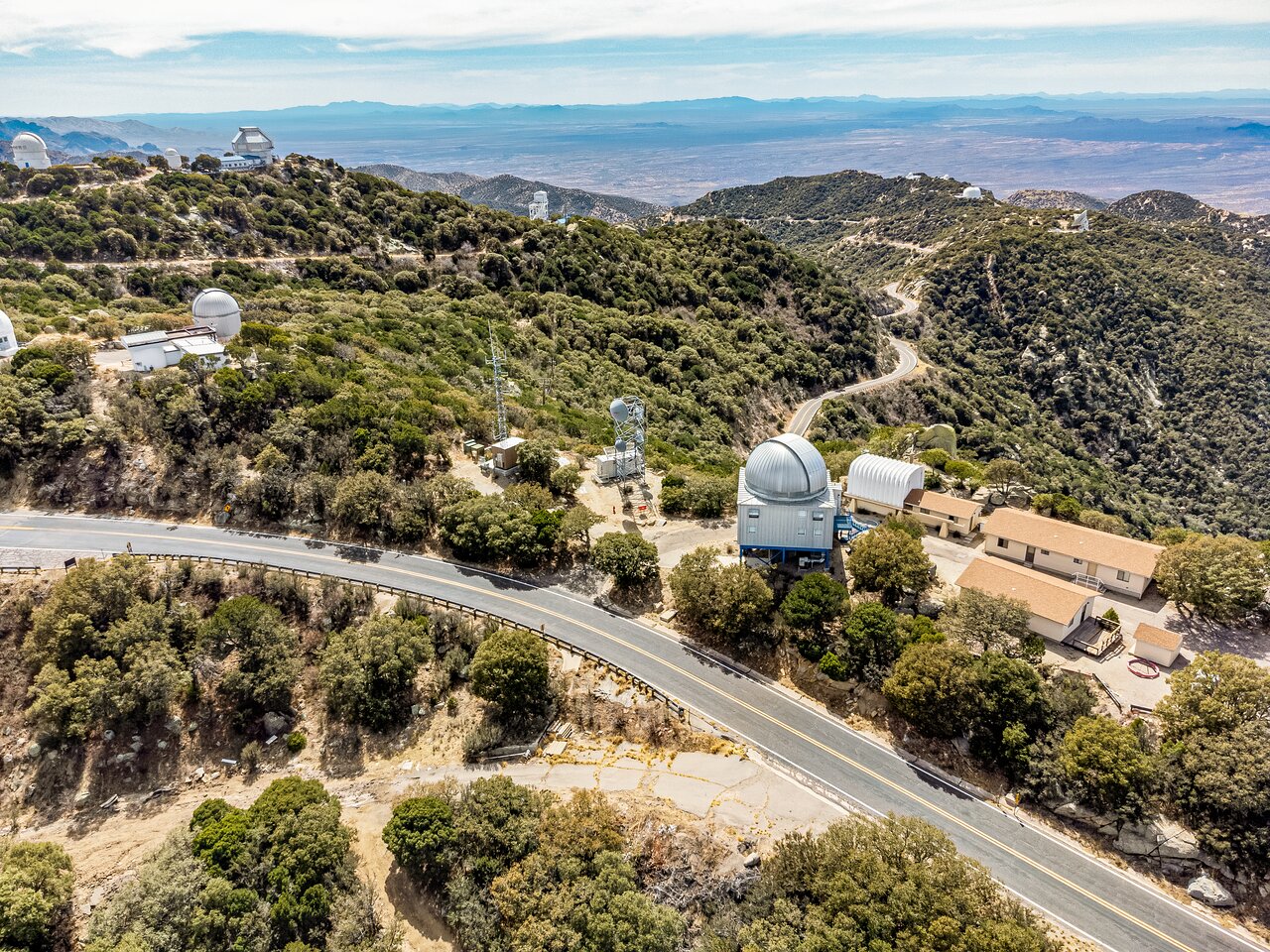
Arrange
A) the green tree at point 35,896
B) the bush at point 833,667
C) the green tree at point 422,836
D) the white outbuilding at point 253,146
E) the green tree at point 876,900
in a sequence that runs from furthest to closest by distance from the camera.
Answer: the white outbuilding at point 253,146, the bush at point 833,667, the green tree at point 422,836, the green tree at point 35,896, the green tree at point 876,900

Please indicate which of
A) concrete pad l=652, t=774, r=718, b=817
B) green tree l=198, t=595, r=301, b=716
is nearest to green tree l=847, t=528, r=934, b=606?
concrete pad l=652, t=774, r=718, b=817

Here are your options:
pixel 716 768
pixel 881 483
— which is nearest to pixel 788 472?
pixel 881 483

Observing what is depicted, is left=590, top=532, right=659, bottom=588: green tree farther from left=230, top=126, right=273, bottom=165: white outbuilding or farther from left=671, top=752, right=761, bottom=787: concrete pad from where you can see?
left=230, top=126, right=273, bottom=165: white outbuilding

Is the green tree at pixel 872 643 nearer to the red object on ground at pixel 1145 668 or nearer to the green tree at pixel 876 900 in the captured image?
the green tree at pixel 876 900

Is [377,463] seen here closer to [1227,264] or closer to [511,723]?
[511,723]

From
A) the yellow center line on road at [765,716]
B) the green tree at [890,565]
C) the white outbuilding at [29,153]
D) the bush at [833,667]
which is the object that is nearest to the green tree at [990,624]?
the green tree at [890,565]

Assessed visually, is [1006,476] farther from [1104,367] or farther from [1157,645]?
[1104,367]
